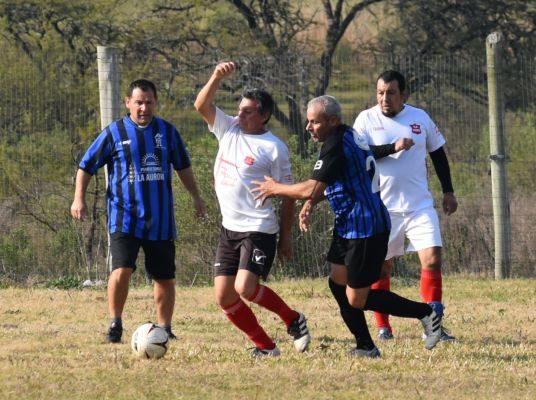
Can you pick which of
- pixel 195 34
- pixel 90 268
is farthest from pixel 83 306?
pixel 195 34

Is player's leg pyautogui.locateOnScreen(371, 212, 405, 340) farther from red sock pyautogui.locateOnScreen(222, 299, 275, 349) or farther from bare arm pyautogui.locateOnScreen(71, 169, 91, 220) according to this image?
bare arm pyautogui.locateOnScreen(71, 169, 91, 220)

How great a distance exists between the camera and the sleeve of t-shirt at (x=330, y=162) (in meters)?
7.79

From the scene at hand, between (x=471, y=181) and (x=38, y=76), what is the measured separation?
507 cm

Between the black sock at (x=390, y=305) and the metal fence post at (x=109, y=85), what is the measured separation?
4.91 m

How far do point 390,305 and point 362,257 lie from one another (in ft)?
1.72

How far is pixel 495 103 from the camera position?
1316 centimetres

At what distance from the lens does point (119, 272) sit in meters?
8.77

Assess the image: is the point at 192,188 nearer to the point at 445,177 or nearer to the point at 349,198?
the point at 349,198

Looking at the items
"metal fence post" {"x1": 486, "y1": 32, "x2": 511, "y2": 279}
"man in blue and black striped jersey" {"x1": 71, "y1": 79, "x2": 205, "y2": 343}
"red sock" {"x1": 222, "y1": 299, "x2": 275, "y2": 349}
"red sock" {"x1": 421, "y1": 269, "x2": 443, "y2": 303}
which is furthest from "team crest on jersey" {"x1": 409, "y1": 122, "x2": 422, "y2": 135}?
"metal fence post" {"x1": 486, "y1": 32, "x2": 511, "y2": 279}

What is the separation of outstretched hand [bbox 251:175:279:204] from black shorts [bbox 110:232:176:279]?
1.18 m

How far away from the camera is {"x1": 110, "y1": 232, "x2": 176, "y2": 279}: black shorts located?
8.80 m

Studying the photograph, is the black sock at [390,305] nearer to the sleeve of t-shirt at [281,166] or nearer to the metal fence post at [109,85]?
the sleeve of t-shirt at [281,166]

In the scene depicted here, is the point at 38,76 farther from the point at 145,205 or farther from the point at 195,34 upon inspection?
the point at 195,34

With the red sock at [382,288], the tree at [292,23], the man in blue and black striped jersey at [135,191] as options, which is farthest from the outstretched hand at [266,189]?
the tree at [292,23]
